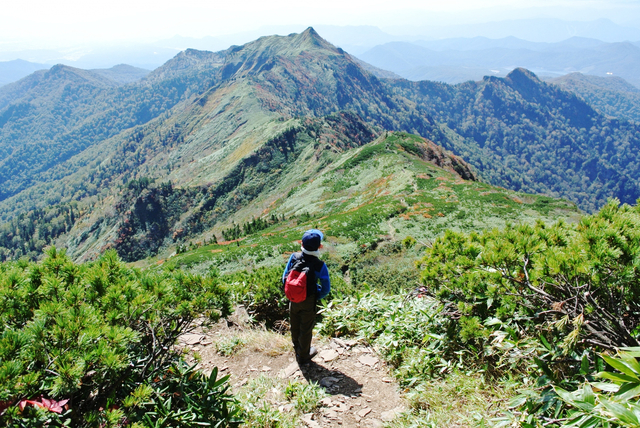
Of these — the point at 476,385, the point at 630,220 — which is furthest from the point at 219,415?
the point at 630,220

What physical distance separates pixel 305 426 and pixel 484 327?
280 centimetres

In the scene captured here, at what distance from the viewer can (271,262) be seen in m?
21.8

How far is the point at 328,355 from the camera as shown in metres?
6.15

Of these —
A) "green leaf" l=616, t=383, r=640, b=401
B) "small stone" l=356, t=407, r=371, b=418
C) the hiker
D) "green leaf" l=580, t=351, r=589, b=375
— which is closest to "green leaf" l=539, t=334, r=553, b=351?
"green leaf" l=580, t=351, r=589, b=375

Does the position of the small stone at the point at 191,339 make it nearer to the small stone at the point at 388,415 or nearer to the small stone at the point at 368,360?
the small stone at the point at 368,360

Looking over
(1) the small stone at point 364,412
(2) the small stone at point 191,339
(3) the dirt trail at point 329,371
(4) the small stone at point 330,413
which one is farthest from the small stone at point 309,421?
(2) the small stone at point 191,339

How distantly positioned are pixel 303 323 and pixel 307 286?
0.72 m

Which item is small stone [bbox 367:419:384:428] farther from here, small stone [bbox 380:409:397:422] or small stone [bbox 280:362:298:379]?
small stone [bbox 280:362:298:379]

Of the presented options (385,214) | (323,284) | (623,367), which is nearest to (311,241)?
(323,284)

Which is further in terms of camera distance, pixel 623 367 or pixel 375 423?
pixel 375 423

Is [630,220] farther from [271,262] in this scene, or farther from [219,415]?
[271,262]

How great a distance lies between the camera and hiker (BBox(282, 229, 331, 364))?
546cm

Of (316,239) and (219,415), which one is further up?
(316,239)

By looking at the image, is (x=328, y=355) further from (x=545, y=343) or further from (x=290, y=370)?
(x=545, y=343)
